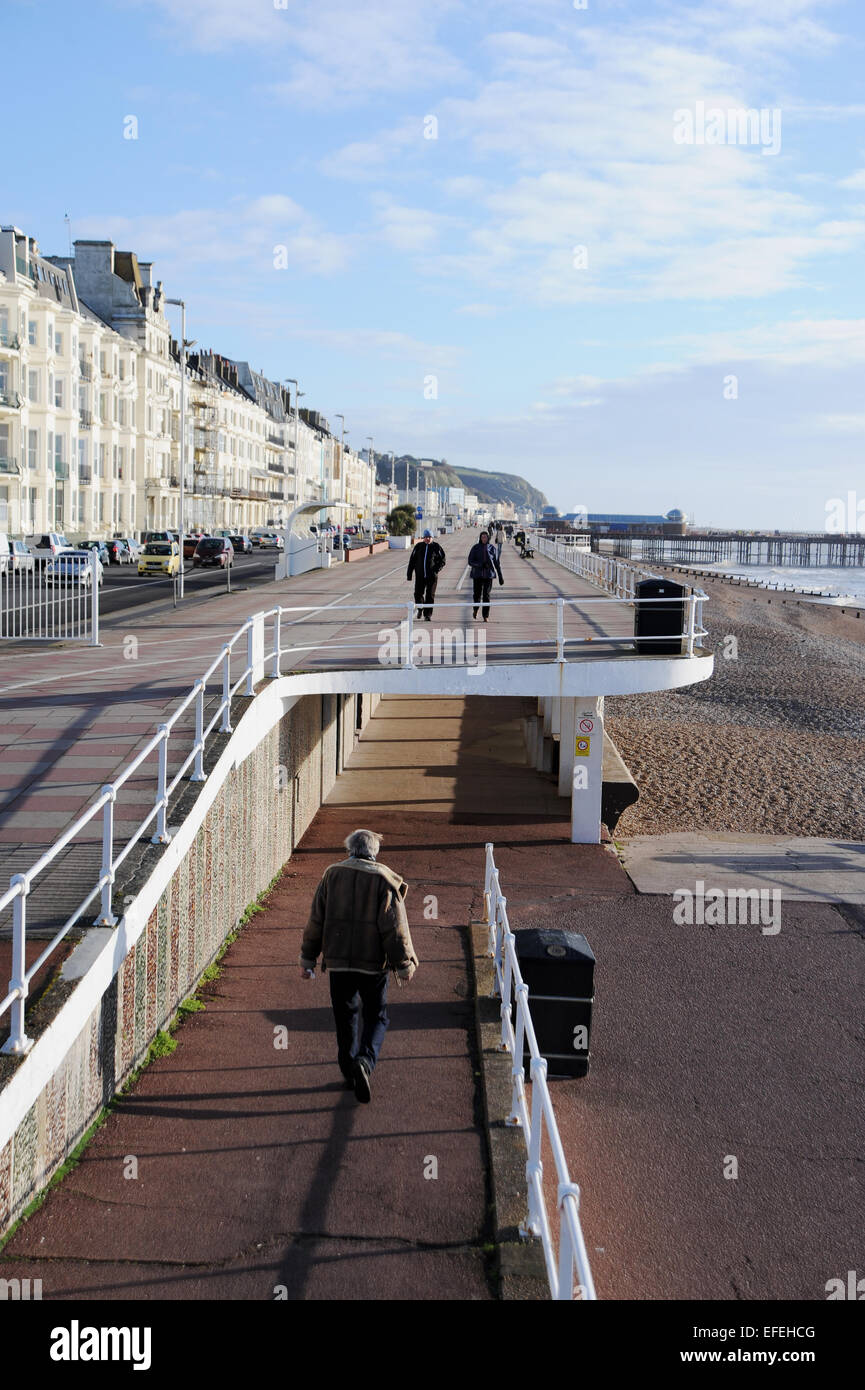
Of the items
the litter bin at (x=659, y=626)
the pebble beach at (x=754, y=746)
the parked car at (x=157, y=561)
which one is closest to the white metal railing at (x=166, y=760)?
the litter bin at (x=659, y=626)

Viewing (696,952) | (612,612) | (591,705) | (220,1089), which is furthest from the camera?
(612,612)

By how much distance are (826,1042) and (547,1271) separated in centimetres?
496

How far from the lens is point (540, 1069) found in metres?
5.12

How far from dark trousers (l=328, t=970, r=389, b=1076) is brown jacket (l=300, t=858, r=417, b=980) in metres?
0.14

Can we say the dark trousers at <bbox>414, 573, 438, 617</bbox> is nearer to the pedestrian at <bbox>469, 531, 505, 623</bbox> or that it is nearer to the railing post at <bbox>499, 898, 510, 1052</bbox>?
the pedestrian at <bbox>469, 531, 505, 623</bbox>

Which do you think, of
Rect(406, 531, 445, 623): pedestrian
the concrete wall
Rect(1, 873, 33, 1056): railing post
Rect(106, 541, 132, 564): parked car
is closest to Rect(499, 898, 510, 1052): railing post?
the concrete wall

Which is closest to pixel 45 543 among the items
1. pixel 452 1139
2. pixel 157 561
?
pixel 157 561

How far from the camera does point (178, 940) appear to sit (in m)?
8.09

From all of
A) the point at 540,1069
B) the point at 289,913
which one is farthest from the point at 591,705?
the point at 540,1069

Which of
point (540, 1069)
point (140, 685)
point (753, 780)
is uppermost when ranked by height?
point (140, 685)

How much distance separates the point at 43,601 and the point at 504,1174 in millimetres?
13389

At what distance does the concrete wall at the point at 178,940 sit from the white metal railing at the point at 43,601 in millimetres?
4232

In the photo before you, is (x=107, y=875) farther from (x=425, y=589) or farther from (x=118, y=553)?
(x=118, y=553)
